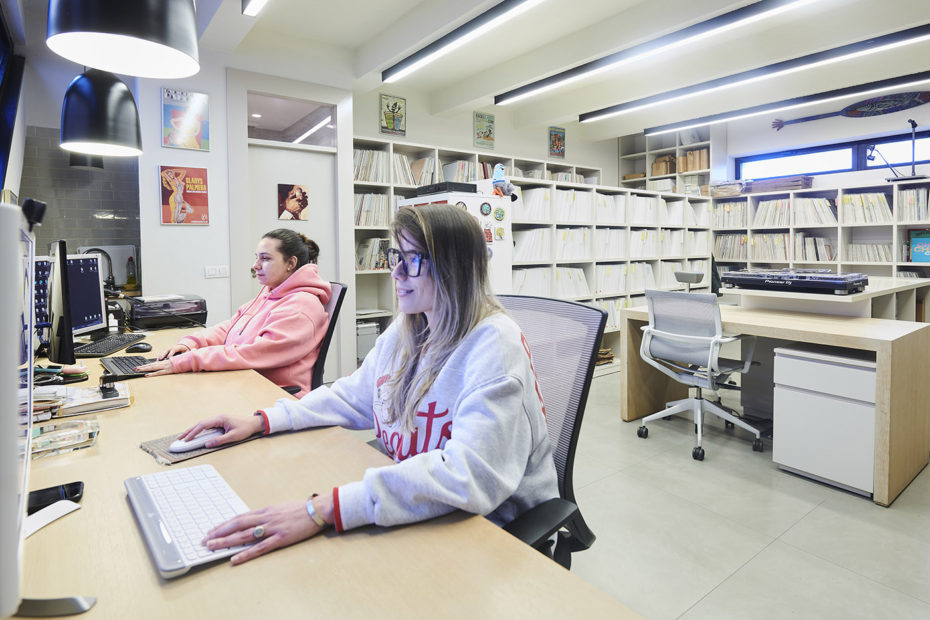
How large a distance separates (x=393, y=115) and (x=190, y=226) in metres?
2.35

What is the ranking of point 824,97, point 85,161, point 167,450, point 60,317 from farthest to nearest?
point 824,97 → point 85,161 → point 60,317 → point 167,450

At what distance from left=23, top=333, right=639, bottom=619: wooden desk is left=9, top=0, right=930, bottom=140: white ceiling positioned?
3039 mm

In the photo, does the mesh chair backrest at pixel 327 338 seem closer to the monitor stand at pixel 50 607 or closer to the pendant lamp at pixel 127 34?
the pendant lamp at pixel 127 34

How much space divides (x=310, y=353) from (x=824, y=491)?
235 centimetres

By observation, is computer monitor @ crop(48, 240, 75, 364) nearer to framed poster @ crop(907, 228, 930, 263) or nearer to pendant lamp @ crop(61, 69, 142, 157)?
pendant lamp @ crop(61, 69, 142, 157)

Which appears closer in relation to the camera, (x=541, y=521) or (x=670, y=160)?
(x=541, y=521)

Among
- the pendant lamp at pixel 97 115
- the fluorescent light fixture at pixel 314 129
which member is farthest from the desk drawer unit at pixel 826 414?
the fluorescent light fixture at pixel 314 129

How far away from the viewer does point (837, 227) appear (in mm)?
5828

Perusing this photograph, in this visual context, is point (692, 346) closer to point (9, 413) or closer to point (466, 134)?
point (9, 413)

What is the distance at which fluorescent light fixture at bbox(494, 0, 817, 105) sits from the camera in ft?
10.1

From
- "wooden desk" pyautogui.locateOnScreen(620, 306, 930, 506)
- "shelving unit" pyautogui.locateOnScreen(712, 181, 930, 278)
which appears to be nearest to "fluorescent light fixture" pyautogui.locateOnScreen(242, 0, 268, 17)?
"wooden desk" pyautogui.locateOnScreen(620, 306, 930, 506)

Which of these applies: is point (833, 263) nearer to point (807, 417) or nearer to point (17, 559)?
point (807, 417)

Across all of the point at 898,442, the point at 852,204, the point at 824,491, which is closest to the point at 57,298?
the point at 824,491

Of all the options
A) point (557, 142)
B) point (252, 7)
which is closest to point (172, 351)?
point (252, 7)
